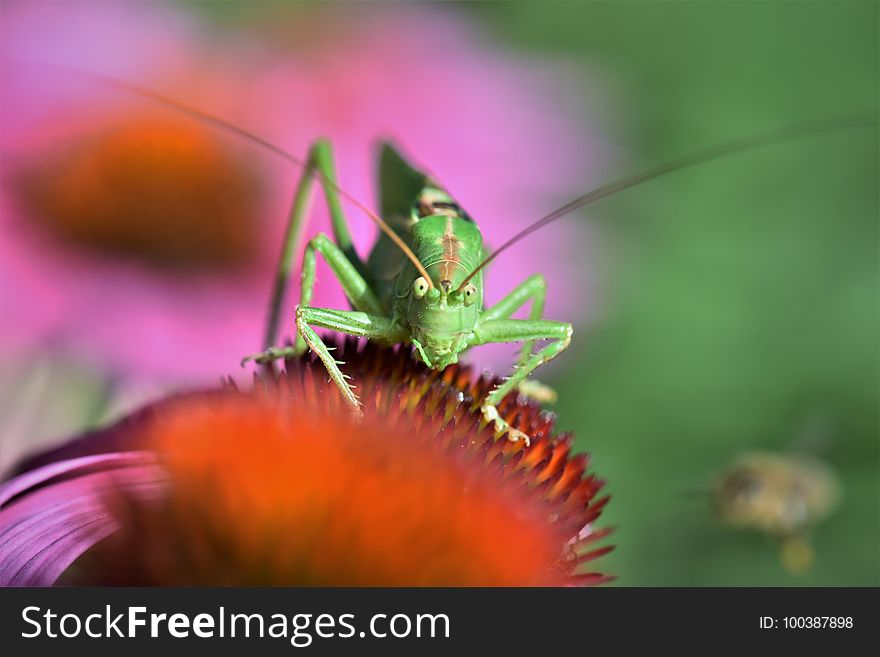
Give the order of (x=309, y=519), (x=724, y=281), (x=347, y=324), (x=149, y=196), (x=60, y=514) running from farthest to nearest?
(x=724, y=281), (x=149, y=196), (x=347, y=324), (x=60, y=514), (x=309, y=519)

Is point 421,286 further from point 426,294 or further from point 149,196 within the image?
point 149,196

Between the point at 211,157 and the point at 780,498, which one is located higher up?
the point at 211,157

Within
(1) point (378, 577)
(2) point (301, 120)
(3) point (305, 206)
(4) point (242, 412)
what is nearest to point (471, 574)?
(1) point (378, 577)

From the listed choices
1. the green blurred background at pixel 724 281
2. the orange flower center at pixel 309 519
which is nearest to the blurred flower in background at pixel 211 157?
the green blurred background at pixel 724 281

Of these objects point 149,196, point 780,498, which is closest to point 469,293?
point 149,196

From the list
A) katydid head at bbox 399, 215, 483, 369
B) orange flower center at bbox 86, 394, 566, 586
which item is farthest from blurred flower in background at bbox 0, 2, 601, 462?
orange flower center at bbox 86, 394, 566, 586
